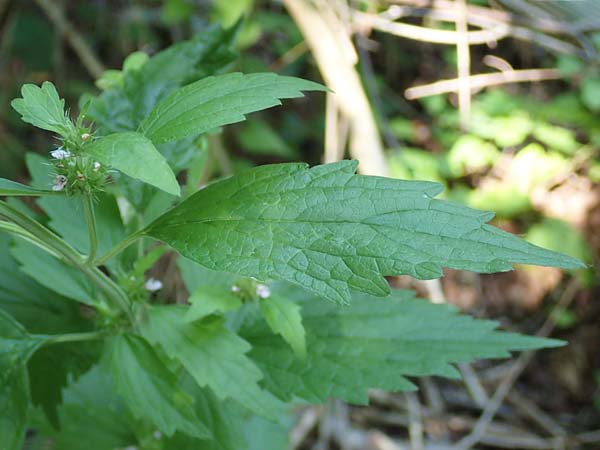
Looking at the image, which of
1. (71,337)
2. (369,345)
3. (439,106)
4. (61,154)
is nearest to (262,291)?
(369,345)

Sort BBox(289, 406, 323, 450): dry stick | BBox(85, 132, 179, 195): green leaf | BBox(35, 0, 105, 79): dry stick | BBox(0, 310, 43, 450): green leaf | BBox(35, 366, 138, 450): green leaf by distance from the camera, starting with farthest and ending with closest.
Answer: BBox(35, 0, 105, 79): dry stick → BBox(289, 406, 323, 450): dry stick → BBox(35, 366, 138, 450): green leaf → BBox(0, 310, 43, 450): green leaf → BBox(85, 132, 179, 195): green leaf

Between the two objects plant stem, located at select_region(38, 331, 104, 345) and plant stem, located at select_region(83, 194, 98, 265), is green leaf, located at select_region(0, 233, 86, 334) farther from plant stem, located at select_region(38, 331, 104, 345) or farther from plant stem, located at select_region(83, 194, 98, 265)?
plant stem, located at select_region(83, 194, 98, 265)

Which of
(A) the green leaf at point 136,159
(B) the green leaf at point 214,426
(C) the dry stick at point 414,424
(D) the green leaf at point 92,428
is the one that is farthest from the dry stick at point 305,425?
(A) the green leaf at point 136,159

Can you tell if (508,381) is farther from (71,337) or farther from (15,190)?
(15,190)

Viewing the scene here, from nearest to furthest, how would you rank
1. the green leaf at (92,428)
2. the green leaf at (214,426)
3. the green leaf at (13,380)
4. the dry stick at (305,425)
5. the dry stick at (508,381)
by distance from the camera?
the green leaf at (13,380) < the green leaf at (214,426) < the green leaf at (92,428) < the dry stick at (305,425) < the dry stick at (508,381)

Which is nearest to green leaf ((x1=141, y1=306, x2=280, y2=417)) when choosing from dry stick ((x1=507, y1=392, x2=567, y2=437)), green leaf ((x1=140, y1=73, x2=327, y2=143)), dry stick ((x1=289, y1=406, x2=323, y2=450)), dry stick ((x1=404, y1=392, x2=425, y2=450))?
green leaf ((x1=140, y1=73, x2=327, y2=143))

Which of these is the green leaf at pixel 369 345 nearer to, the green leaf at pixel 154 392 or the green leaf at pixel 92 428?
the green leaf at pixel 154 392

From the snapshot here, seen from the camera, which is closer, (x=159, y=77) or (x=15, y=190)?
(x=15, y=190)
